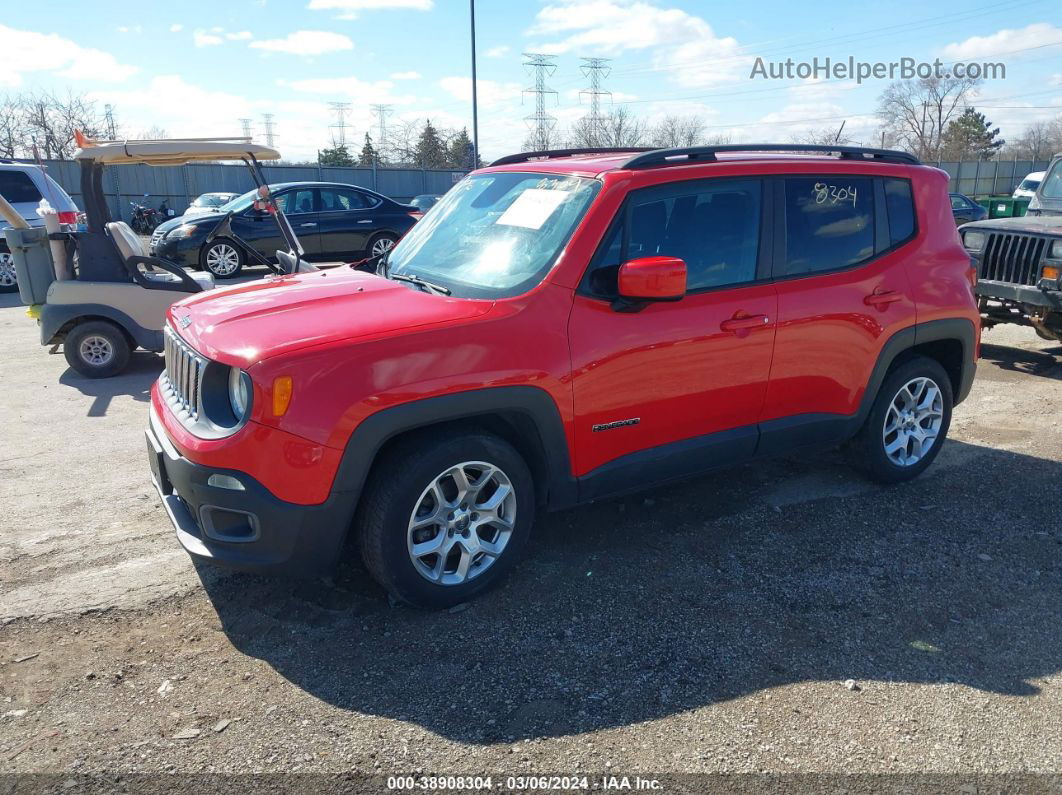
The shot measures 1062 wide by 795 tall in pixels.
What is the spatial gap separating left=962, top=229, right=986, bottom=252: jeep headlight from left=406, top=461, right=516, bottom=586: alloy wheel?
22.7 ft

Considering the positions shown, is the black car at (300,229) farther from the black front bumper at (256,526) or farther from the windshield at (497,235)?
the black front bumper at (256,526)

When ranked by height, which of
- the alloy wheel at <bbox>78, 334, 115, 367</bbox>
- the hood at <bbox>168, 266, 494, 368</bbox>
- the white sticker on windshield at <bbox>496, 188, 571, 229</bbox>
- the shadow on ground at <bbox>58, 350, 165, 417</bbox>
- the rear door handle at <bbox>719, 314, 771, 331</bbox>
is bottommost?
the shadow on ground at <bbox>58, 350, 165, 417</bbox>

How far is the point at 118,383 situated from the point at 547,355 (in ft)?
18.6

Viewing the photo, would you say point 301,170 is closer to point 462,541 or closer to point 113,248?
point 113,248

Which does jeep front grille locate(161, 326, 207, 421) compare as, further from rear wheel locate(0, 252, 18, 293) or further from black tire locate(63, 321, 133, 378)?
rear wheel locate(0, 252, 18, 293)

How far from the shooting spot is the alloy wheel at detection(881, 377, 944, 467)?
4.95 meters

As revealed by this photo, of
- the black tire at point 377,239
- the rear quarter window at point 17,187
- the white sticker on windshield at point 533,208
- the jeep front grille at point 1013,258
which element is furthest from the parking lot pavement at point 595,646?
the rear quarter window at point 17,187

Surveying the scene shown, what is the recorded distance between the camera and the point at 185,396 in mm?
3574

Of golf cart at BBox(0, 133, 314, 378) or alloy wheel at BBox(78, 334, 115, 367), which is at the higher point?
golf cart at BBox(0, 133, 314, 378)

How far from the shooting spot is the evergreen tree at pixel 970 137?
65.1m

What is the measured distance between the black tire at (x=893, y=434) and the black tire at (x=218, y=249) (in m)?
11.5

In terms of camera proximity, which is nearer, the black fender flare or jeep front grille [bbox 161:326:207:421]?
the black fender flare

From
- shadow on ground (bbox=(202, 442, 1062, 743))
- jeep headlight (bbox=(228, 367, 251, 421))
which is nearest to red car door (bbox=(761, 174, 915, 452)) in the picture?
shadow on ground (bbox=(202, 442, 1062, 743))

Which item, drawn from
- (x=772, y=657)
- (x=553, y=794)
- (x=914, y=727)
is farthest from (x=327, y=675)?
(x=914, y=727)
